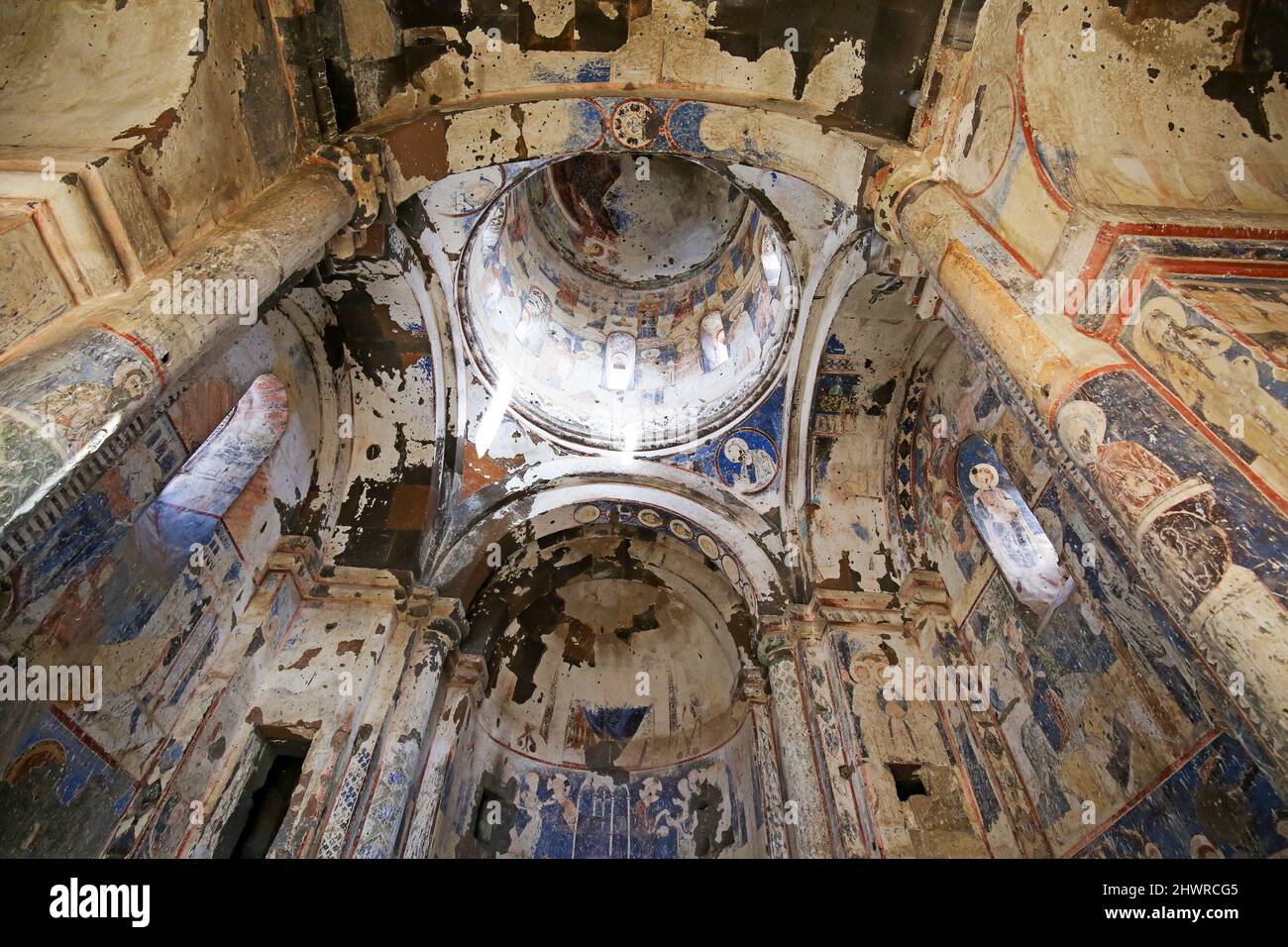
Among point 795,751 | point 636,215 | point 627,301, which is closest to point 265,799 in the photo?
point 795,751

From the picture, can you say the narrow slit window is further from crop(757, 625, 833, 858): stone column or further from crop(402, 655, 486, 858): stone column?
crop(402, 655, 486, 858): stone column

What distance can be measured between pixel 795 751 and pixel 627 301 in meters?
7.82

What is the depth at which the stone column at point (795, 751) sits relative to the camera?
629 cm

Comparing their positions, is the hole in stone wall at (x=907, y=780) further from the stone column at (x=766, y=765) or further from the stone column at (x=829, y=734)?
the stone column at (x=766, y=765)

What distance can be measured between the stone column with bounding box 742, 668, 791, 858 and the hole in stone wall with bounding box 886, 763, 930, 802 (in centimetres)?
112

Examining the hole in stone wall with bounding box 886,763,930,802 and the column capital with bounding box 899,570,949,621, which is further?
the column capital with bounding box 899,570,949,621

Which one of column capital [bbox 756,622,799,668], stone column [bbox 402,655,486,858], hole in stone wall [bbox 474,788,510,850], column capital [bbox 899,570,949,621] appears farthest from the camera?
hole in stone wall [bbox 474,788,510,850]

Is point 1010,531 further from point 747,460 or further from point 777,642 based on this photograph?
point 747,460

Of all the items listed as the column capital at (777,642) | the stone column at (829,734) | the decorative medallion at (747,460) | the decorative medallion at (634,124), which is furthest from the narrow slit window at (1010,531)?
the decorative medallion at (634,124)

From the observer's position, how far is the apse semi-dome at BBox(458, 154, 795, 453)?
9.53m

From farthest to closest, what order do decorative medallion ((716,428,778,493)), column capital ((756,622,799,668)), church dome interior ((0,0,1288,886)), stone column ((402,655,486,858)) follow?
decorative medallion ((716,428,778,493)), column capital ((756,622,799,668)), stone column ((402,655,486,858)), church dome interior ((0,0,1288,886))

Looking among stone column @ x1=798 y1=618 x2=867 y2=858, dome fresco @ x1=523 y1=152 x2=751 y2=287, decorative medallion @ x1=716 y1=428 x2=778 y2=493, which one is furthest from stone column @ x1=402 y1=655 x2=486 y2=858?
dome fresco @ x1=523 y1=152 x2=751 y2=287

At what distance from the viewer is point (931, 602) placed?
24.9ft

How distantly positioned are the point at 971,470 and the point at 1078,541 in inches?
74.7
